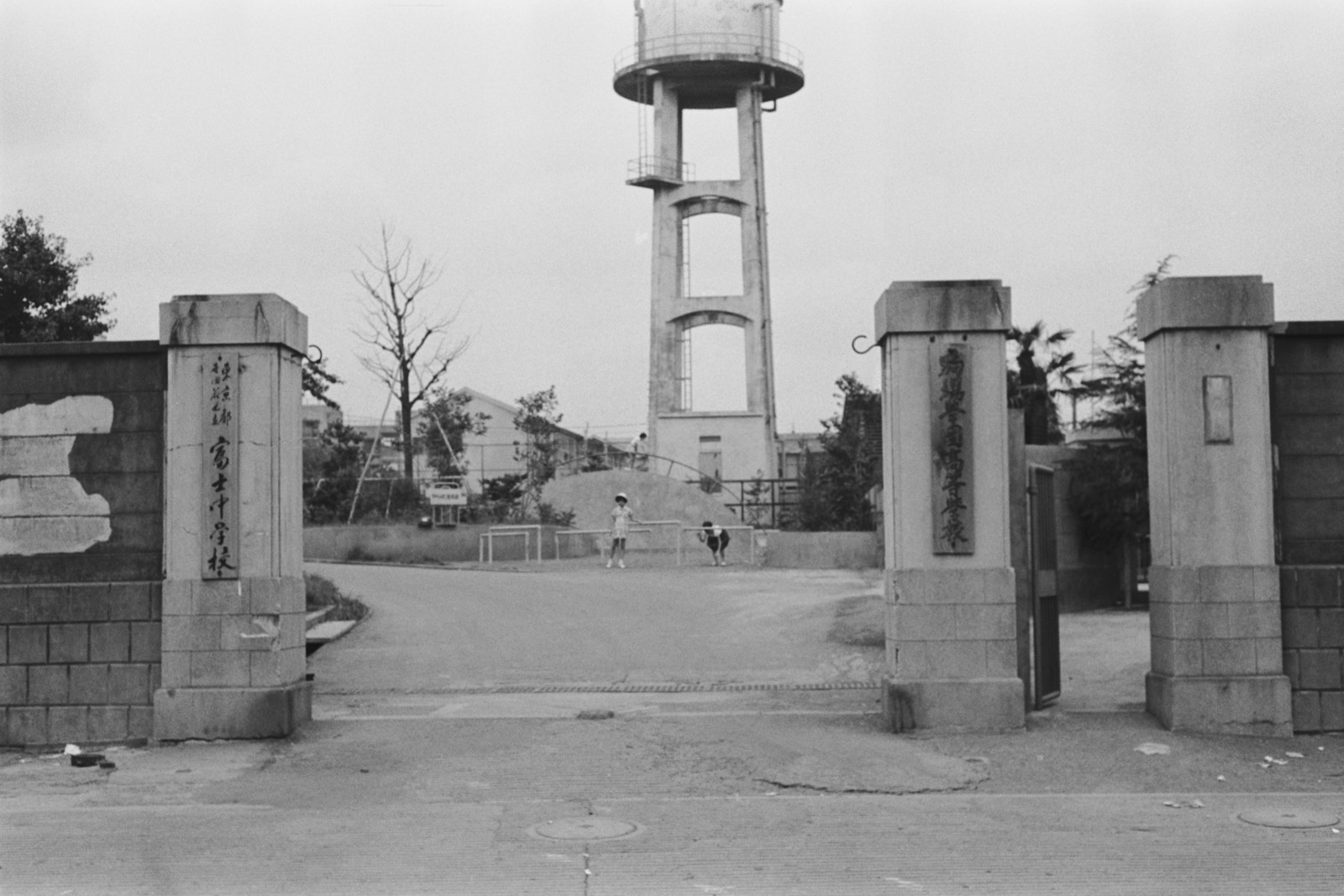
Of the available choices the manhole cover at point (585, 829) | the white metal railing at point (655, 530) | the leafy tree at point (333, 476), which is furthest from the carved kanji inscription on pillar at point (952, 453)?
the leafy tree at point (333, 476)

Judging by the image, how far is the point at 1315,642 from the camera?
38.6ft

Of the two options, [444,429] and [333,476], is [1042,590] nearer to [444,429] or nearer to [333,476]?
[333,476]

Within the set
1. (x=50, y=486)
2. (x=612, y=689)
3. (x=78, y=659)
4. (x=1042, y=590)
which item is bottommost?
(x=612, y=689)

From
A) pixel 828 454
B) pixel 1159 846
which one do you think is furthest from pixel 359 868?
pixel 828 454

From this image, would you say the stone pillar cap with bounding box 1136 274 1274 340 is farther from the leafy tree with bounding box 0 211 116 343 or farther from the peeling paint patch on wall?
the leafy tree with bounding box 0 211 116 343

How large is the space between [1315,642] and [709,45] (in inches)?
1557

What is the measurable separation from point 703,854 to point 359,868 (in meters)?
1.91

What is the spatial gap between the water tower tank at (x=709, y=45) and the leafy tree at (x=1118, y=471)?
26.3 metres

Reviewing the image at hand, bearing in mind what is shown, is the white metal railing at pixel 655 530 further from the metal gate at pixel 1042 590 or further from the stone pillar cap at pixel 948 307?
the stone pillar cap at pixel 948 307

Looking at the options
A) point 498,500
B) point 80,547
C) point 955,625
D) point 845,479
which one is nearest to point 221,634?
point 80,547

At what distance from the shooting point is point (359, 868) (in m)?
7.94

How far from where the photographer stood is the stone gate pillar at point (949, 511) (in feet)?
38.9

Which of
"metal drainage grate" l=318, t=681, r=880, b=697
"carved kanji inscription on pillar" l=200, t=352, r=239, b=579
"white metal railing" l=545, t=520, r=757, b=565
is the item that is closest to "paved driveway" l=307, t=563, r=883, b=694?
"metal drainage grate" l=318, t=681, r=880, b=697

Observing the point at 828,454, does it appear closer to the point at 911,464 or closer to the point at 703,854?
the point at 911,464
